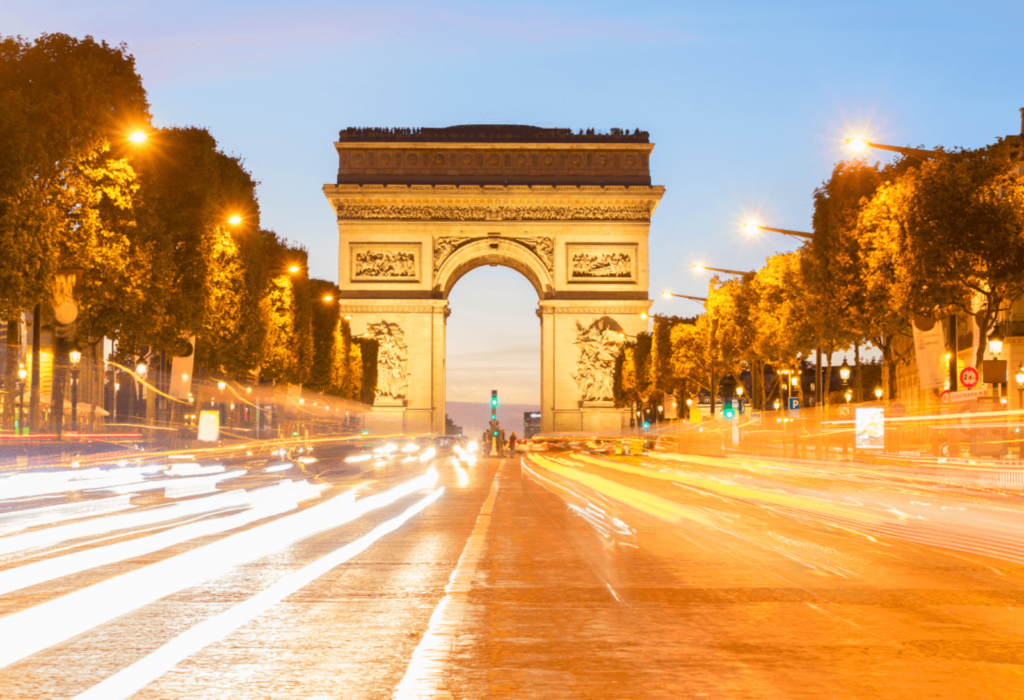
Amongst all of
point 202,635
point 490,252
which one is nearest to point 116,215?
point 202,635

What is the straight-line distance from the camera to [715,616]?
727 cm

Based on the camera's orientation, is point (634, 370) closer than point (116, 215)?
No

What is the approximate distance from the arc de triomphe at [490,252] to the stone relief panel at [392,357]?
9cm

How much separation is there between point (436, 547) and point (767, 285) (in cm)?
4208

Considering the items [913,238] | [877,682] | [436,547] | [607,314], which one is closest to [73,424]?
[913,238]

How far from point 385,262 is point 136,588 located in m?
76.6

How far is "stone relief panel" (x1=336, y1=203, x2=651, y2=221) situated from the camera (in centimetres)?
8481

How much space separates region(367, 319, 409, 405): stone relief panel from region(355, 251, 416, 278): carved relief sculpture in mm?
3439

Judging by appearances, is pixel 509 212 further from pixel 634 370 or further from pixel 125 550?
pixel 125 550

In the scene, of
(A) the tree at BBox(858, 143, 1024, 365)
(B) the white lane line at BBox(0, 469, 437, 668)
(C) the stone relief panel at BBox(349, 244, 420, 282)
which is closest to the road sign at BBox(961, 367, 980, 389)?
(A) the tree at BBox(858, 143, 1024, 365)

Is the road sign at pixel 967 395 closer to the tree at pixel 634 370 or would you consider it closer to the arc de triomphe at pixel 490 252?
the tree at pixel 634 370

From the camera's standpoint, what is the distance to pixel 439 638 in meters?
6.45

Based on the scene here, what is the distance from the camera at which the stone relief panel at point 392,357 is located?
3317 inches

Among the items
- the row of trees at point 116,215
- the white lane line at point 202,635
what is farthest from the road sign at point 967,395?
the row of trees at point 116,215
